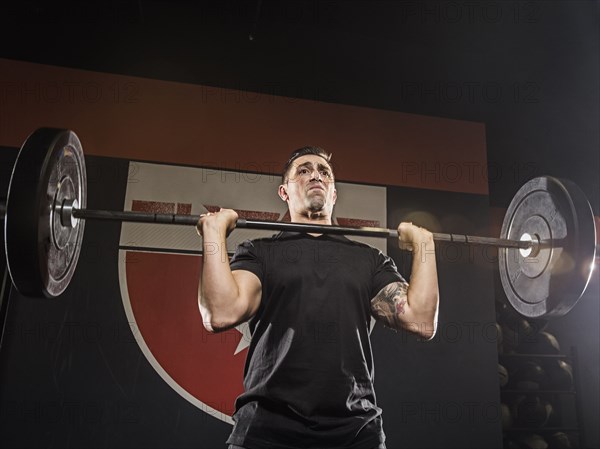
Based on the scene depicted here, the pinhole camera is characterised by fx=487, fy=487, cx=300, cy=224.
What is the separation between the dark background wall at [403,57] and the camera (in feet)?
10.5

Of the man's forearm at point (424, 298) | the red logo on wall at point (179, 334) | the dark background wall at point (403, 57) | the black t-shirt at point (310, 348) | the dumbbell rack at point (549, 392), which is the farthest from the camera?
the dumbbell rack at point (549, 392)

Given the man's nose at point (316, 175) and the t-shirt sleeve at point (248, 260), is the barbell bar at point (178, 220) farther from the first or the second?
the man's nose at point (316, 175)

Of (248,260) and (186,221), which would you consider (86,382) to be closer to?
(186,221)

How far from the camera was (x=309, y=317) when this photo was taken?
1.51m

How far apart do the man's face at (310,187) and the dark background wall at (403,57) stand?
1503mm

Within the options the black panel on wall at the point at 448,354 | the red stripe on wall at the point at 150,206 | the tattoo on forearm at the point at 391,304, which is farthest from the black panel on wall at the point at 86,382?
the tattoo on forearm at the point at 391,304

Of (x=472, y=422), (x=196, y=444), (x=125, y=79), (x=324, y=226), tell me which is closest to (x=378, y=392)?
(x=472, y=422)

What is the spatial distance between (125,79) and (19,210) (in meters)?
1.88

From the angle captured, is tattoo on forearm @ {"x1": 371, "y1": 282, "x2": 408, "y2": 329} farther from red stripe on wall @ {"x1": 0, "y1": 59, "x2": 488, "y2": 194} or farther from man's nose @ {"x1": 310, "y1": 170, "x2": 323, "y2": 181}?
red stripe on wall @ {"x1": 0, "y1": 59, "x2": 488, "y2": 194}

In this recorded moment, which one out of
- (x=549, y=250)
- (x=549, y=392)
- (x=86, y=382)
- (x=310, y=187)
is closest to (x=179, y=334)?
(x=86, y=382)

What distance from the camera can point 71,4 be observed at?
10.5 ft

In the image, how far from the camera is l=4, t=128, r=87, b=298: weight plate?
146cm

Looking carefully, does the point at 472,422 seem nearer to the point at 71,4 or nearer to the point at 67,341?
the point at 67,341

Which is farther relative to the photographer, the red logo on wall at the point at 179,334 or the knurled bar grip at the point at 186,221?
the red logo on wall at the point at 179,334
